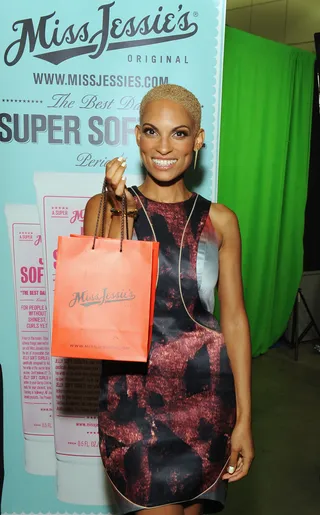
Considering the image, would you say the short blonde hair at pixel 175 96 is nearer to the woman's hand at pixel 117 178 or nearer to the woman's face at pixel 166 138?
the woman's face at pixel 166 138

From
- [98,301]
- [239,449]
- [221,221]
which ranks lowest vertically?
[239,449]

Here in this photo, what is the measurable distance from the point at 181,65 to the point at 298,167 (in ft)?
9.64

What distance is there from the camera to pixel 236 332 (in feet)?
4.51

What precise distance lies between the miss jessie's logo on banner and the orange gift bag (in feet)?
2.67

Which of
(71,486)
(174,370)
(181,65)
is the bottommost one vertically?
(71,486)

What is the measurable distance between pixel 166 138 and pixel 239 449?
0.82m

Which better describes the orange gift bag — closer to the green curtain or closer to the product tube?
the product tube

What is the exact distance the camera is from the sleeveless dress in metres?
1.27

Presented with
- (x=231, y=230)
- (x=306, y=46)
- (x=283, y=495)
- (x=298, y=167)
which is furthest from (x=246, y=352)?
(x=306, y=46)

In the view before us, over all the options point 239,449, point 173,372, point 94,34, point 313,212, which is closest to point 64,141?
point 94,34

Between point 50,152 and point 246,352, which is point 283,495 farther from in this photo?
point 50,152

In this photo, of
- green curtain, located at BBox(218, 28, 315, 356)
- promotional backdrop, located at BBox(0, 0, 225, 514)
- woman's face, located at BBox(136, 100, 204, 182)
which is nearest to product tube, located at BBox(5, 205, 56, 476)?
promotional backdrop, located at BBox(0, 0, 225, 514)

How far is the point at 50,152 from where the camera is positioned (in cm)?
171

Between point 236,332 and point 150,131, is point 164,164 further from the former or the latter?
point 236,332
